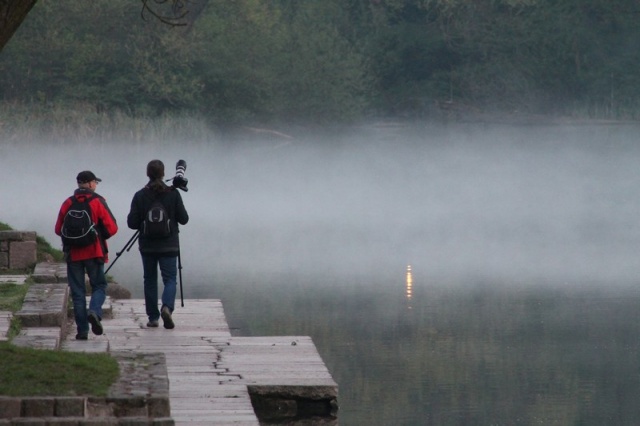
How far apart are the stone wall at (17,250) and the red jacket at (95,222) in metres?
4.62

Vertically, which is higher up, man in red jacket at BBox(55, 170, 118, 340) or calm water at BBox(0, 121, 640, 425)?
man in red jacket at BBox(55, 170, 118, 340)

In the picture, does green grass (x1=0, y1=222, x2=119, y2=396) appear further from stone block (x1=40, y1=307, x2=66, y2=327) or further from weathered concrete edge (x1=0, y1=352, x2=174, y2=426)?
stone block (x1=40, y1=307, x2=66, y2=327)

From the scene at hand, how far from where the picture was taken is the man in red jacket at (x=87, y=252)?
12.5 meters

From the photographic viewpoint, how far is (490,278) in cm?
2406

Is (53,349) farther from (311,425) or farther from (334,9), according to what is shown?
(334,9)

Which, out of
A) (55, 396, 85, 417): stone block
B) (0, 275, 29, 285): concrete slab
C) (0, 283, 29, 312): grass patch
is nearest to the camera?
(55, 396, 85, 417): stone block

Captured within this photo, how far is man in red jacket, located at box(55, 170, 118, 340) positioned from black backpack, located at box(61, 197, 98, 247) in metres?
0.05

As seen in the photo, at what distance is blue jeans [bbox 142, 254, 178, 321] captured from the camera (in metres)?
13.9

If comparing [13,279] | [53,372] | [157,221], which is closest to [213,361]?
[157,221]

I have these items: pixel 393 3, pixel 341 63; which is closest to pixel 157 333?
pixel 341 63

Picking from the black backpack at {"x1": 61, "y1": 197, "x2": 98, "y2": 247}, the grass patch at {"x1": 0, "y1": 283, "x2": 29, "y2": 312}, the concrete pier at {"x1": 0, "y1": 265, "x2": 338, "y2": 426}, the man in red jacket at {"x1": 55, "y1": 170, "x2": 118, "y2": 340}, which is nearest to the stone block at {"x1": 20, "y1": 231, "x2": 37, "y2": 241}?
the grass patch at {"x1": 0, "y1": 283, "x2": 29, "y2": 312}

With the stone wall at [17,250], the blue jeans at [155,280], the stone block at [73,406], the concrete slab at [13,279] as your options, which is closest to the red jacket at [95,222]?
the blue jeans at [155,280]

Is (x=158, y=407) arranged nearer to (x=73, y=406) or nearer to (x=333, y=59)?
(x=73, y=406)

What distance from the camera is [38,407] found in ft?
27.3
